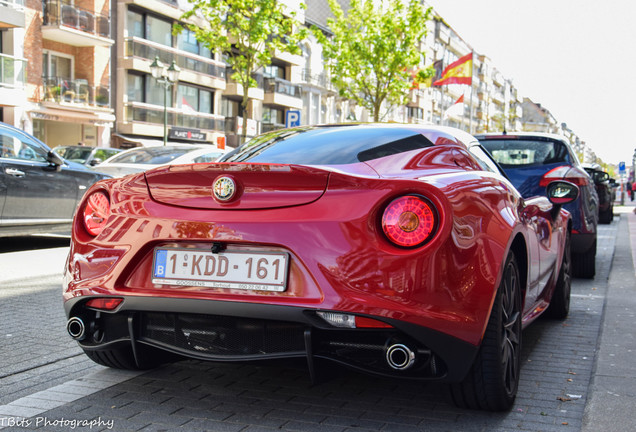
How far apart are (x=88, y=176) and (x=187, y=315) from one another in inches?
312

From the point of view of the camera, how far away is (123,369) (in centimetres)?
411

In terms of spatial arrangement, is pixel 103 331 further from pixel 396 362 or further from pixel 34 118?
pixel 34 118

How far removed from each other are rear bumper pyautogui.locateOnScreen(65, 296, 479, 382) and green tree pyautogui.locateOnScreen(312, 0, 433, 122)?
3449 cm

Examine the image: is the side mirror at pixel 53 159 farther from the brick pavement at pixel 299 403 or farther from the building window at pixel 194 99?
the building window at pixel 194 99

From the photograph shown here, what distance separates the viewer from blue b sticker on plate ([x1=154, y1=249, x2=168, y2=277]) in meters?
3.23

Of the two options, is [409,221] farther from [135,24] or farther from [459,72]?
[459,72]

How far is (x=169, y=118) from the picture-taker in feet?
134

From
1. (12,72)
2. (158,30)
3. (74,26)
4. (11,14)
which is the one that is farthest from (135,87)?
(12,72)

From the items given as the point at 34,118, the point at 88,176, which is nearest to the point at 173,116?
the point at 34,118

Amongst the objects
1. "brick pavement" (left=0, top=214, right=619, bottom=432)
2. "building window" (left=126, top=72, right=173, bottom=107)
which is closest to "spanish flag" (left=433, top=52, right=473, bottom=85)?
Result: "building window" (left=126, top=72, right=173, bottom=107)

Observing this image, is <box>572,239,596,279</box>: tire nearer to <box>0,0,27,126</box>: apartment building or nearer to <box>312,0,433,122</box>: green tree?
<box>0,0,27,126</box>: apartment building

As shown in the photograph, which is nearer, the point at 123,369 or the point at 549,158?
the point at 123,369

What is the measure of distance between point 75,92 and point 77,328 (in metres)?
32.2

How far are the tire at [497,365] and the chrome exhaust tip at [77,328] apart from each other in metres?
1.62
